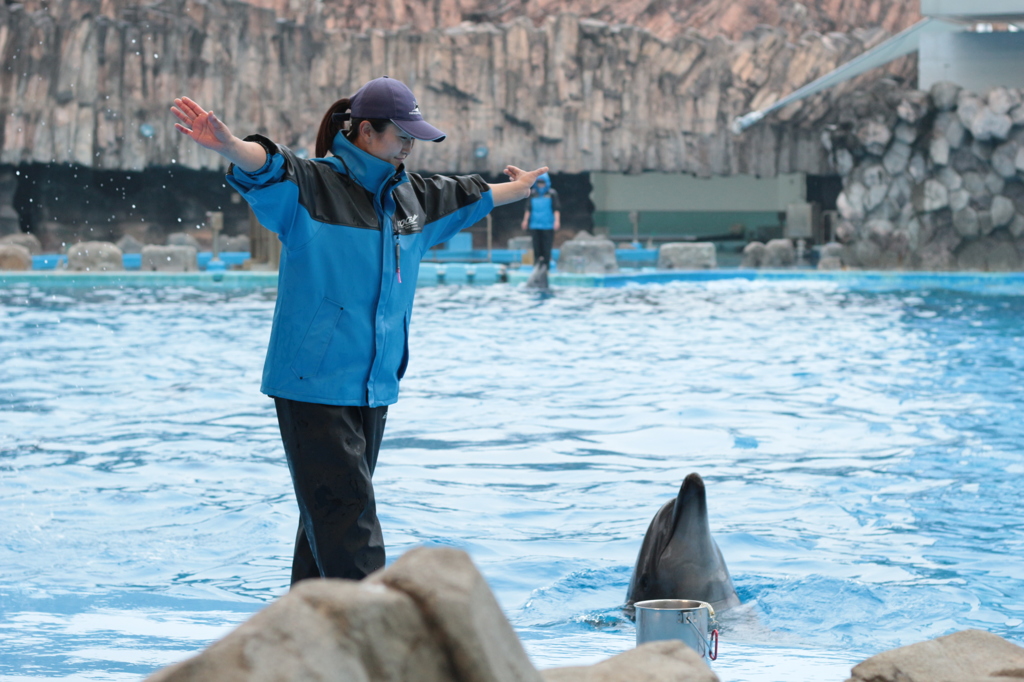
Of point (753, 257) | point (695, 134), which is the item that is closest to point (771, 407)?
point (753, 257)

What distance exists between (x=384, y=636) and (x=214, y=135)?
1.25 meters

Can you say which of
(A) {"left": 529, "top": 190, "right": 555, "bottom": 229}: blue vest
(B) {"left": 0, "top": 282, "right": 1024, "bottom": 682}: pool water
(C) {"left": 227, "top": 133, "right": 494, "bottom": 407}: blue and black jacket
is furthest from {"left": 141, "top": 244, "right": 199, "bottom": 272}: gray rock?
(C) {"left": 227, "top": 133, "right": 494, "bottom": 407}: blue and black jacket

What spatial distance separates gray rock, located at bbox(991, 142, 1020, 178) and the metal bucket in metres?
18.4

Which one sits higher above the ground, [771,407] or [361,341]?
[361,341]

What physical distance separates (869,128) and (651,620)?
18.7 meters

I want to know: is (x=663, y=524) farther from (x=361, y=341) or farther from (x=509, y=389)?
(x=509, y=389)

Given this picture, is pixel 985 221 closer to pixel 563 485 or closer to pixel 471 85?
pixel 471 85

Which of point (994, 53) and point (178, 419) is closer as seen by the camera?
point (178, 419)

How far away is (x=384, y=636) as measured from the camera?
112cm

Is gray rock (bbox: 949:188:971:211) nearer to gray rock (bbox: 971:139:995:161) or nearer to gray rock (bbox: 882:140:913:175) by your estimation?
gray rock (bbox: 971:139:995:161)

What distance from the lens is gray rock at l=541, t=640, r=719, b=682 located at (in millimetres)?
1453

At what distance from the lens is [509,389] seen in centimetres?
738

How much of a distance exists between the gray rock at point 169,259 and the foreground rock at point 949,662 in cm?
1704

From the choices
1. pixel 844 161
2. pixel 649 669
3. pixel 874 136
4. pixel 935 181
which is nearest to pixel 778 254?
pixel 844 161
